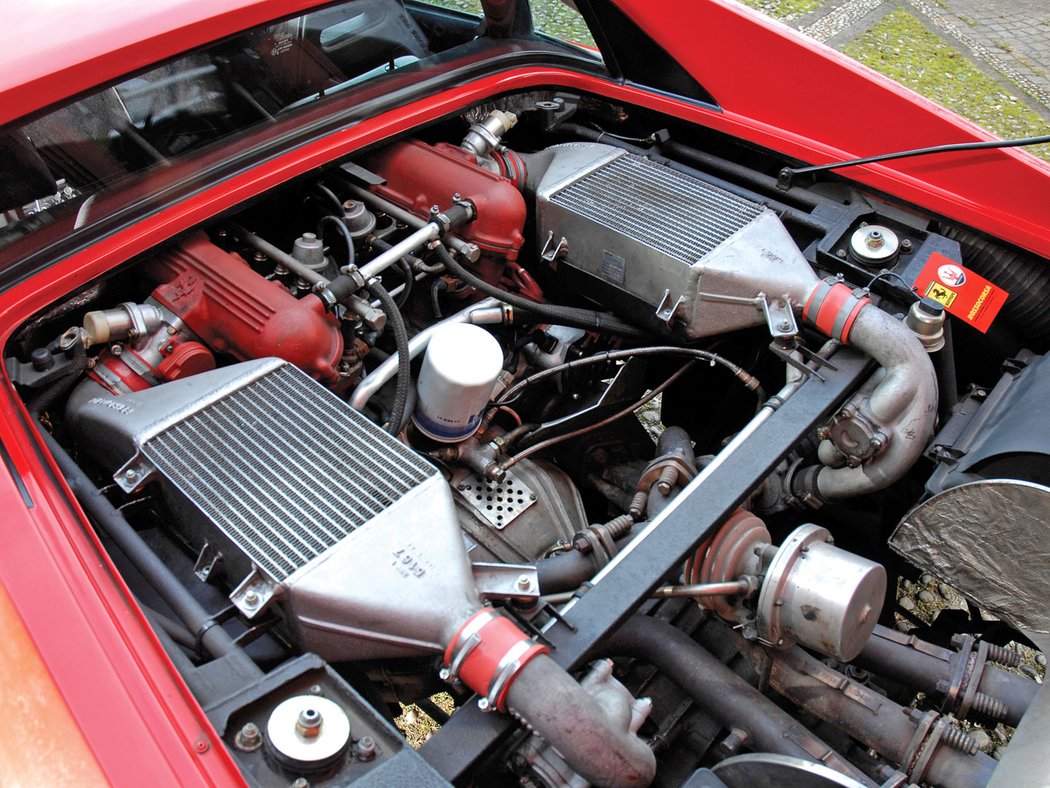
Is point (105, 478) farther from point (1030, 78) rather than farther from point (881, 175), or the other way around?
point (1030, 78)

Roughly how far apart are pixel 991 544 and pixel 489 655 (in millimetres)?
970

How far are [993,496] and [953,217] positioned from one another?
0.80 meters

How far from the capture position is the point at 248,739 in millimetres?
1225

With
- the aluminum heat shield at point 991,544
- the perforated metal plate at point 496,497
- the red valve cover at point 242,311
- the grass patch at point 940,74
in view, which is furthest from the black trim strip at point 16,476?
the grass patch at point 940,74

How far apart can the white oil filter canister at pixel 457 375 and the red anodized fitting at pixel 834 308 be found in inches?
26.9

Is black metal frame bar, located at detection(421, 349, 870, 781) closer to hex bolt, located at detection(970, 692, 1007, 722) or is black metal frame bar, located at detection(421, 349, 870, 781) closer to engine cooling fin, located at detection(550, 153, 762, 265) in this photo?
engine cooling fin, located at detection(550, 153, 762, 265)

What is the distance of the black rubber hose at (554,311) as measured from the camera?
2.03 metres

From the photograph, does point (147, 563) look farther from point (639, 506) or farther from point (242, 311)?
point (639, 506)

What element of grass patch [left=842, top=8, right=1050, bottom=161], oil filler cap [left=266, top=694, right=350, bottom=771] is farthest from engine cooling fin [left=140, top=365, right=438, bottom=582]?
grass patch [left=842, top=8, right=1050, bottom=161]

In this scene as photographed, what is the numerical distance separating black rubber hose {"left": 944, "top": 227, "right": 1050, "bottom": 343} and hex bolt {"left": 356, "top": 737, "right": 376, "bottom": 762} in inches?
68.0

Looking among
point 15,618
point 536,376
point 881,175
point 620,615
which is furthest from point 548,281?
point 15,618

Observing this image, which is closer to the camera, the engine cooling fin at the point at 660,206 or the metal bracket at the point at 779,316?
the metal bracket at the point at 779,316

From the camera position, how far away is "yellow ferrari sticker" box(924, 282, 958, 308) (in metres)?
2.05

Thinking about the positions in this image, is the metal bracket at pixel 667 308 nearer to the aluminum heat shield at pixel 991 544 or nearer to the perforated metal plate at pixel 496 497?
the perforated metal plate at pixel 496 497
